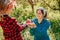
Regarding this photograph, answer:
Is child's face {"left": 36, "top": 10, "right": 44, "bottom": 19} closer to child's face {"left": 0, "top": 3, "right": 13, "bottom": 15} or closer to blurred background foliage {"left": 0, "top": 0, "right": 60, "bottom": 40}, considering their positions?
blurred background foliage {"left": 0, "top": 0, "right": 60, "bottom": 40}

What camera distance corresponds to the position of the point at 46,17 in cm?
219

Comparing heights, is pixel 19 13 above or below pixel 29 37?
above

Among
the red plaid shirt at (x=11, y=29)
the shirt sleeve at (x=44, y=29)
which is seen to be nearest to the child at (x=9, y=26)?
the red plaid shirt at (x=11, y=29)

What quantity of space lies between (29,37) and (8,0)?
0.35 m

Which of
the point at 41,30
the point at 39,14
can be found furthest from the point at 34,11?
the point at 41,30

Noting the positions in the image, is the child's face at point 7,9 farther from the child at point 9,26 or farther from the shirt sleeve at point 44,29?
the shirt sleeve at point 44,29

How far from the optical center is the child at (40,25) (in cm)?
218

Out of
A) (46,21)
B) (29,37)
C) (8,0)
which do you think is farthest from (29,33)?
(8,0)

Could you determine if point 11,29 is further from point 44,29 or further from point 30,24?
point 44,29

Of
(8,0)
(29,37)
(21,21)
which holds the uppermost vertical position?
(8,0)

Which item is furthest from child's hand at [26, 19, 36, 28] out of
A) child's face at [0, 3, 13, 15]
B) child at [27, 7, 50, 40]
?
child's face at [0, 3, 13, 15]

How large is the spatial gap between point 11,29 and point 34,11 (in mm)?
→ 242

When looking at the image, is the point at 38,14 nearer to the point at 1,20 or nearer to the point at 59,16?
the point at 59,16

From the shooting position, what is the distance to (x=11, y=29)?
221 cm
